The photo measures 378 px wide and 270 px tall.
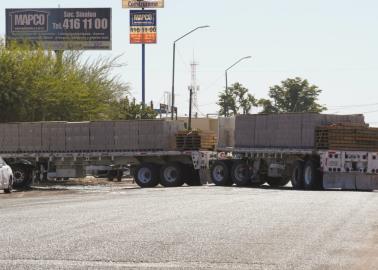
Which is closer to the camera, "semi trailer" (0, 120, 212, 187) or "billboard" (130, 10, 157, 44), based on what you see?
"semi trailer" (0, 120, 212, 187)

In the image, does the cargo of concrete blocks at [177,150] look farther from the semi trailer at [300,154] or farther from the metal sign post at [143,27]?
the metal sign post at [143,27]

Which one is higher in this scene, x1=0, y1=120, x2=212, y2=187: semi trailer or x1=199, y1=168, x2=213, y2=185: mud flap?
x1=0, y1=120, x2=212, y2=187: semi trailer

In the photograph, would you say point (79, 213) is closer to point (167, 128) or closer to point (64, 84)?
point (167, 128)

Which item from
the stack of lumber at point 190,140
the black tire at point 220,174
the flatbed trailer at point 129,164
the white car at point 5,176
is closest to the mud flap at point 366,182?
the black tire at point 220,174

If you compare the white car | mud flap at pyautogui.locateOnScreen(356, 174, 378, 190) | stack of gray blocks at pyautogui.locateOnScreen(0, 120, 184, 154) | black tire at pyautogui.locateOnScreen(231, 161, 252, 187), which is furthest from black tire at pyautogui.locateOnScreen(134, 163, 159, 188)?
mud flap at pyautogui.locateOnScreen(356, 174, 378, 190)

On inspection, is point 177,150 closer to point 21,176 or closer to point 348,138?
point 21,176

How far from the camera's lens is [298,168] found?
3503 cm

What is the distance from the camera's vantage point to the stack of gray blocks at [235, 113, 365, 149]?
115ft

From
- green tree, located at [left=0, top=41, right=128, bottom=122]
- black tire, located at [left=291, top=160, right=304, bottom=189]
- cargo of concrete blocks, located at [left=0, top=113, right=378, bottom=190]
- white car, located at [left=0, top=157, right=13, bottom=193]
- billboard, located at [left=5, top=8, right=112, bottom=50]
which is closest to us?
white car, located at [left=0, top=157, right=13, bottom=193]

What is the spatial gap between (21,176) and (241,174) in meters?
9.62

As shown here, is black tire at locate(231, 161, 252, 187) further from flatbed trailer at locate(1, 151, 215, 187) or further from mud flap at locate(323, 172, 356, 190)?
mud flap at locate(323, 172, 356, 190)

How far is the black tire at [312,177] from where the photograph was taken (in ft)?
112

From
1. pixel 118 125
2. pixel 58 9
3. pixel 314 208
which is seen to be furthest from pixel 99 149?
pixel 58 9

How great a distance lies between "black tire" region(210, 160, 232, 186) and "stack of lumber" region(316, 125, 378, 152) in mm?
5100
